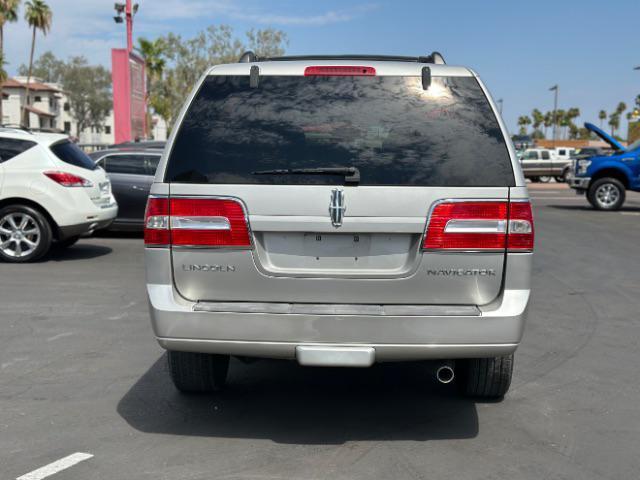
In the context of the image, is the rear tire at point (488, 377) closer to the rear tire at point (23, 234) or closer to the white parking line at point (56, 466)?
the white parking line at point (56, 466)

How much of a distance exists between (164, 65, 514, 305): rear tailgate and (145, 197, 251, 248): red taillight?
0.10ft

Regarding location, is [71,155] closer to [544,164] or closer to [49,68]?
[544,164]

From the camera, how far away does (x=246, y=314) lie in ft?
13.3

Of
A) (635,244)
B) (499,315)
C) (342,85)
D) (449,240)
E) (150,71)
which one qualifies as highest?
(150,71)

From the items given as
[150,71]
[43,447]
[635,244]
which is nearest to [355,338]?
[43,447]

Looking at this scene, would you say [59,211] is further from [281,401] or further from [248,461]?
[248,461]

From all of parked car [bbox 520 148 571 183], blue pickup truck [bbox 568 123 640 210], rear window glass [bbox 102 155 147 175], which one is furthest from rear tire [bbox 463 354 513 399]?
parked car [bbox 520 148 571 183]

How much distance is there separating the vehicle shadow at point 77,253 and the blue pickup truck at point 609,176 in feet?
44.4

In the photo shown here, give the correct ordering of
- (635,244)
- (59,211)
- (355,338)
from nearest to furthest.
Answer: (355,338)
(59,211)
(635,244)

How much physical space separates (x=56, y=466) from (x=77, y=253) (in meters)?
8.41

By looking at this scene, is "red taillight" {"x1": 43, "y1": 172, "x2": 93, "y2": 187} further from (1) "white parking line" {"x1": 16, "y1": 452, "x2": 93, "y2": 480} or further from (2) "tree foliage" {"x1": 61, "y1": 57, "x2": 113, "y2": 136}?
(2) "tree foliage" {"x1": 61, "y1": 57, "x2": 113, "y2": 136}

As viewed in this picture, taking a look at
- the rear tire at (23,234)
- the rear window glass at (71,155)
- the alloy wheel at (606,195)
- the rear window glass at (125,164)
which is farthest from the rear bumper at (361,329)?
the alloy wheel at (606,195)

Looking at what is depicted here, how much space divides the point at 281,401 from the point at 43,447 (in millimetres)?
1440

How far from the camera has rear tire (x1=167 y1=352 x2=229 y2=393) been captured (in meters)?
4.85
